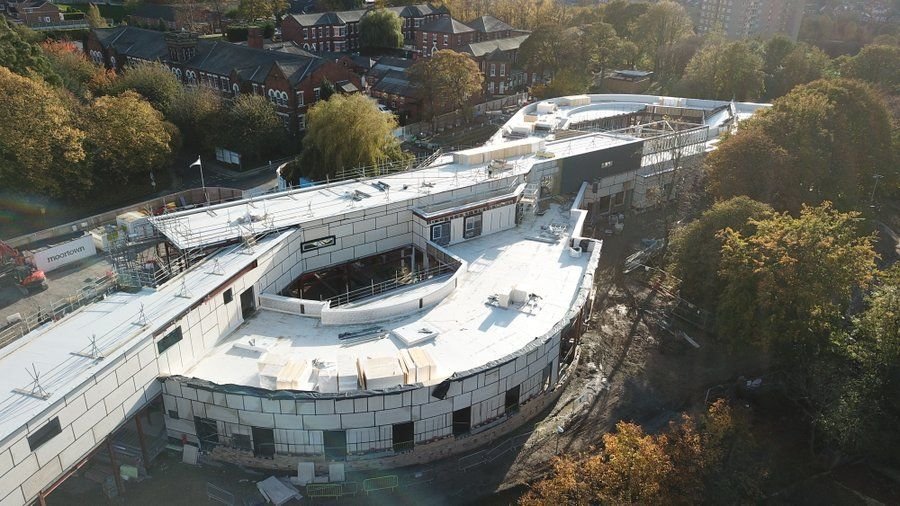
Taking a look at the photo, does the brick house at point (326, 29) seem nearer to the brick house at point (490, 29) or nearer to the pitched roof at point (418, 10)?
the pitched roof at point (418, 10)

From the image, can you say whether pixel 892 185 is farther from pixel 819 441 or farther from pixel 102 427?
pixel 102 427

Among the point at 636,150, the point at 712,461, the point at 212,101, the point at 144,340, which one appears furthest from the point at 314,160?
the point at 712,461

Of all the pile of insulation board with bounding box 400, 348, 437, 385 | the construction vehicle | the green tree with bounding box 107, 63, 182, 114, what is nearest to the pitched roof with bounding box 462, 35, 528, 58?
the green tree with bounding box 107, 63, 182, 114

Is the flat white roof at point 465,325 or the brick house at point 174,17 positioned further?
the brick house at point 174,17

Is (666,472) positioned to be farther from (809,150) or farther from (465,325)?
(809,150)

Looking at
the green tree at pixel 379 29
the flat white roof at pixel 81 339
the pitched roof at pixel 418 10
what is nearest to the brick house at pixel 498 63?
the green tree at pixel 379 29

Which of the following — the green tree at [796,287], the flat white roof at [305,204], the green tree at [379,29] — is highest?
the green tree at [379,29]
